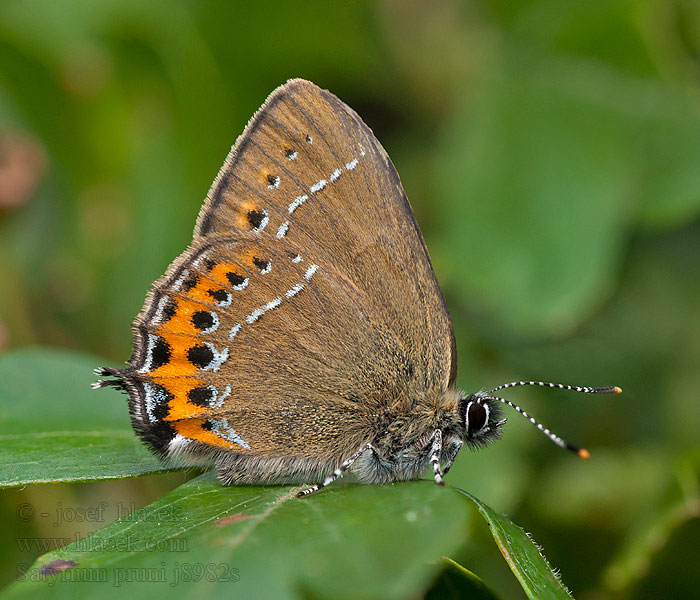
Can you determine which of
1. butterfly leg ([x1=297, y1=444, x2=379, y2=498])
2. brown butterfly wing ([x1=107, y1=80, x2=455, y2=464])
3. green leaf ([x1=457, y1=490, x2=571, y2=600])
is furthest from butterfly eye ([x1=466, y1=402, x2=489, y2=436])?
green leaf ([x1=457, y1=490, x2=571, y2=600])

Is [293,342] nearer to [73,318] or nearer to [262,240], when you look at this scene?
[262,240]

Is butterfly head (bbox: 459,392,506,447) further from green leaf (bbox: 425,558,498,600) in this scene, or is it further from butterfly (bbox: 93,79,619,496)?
green leaf (bbox: 425,558,498,600)

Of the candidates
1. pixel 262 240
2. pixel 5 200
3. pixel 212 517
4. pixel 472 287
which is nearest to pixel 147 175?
pixel 5 200

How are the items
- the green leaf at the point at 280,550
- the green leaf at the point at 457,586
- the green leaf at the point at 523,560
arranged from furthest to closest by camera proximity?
the green leaf at the point at 457,586
the green leaf at the point at 523,560
the green leaf at the point at 280,550

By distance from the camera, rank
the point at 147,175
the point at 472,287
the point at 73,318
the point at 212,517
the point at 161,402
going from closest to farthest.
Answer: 1. the point at 212,517
2. the point at 161,402
3. the point at 472,287
4. the point at 73,318
5. the point at 147,175

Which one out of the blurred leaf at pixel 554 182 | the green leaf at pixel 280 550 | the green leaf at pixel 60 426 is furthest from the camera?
the blurred leaf at pixel 554 182

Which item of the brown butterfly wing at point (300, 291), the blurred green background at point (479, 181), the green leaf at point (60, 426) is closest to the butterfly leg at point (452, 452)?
the brown butterfly wing at point (300, 291)

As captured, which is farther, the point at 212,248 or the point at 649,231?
the point at 649,231

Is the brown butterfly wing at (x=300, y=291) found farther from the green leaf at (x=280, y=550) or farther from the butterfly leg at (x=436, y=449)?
the green leaf at (x=280, y=550)
